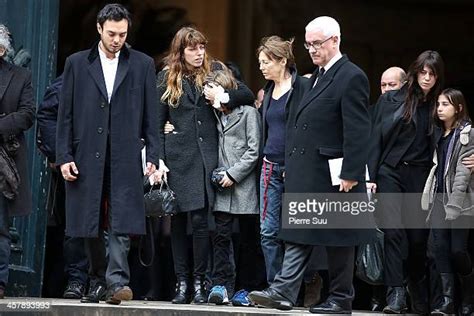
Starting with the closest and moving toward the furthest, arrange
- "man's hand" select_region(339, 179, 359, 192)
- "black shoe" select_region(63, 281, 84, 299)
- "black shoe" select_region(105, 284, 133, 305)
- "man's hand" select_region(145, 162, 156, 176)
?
"man's hand" select_region(339, 179, 359, 192) → "black shoe" select_region(105, 284, 133, 305) → "man's hand" select_region(145, 162, 156, 176) → "black shoe" select_region(63, 281, 84, 299)

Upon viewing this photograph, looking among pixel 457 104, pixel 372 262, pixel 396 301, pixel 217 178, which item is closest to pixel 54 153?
pixel 217 178

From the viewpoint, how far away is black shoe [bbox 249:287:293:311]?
936 centimetres

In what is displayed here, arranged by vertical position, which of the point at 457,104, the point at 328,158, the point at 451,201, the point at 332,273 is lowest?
the point at 332,273

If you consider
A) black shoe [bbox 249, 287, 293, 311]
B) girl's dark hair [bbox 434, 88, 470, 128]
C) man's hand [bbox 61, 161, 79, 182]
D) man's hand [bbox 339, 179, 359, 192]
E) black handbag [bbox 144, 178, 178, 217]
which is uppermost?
girl's dark hair [bbox 434, 88, 470, 128]

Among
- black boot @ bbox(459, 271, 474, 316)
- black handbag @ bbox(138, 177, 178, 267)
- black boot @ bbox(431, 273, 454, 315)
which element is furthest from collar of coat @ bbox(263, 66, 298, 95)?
black boot @ bbox(459, 271, 474, 316)

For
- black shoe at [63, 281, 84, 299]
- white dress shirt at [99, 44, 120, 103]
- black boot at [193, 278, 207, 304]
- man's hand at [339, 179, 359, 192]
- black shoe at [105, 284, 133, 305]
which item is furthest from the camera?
black shoe at [63, 281, 84, 299]

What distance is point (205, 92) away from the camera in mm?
10617

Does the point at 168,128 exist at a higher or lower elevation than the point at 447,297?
higher

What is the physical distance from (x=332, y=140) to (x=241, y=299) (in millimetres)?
1685

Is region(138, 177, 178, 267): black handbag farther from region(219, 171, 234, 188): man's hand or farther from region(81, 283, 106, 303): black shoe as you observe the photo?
region(81, 283, 106, 303): black shoe

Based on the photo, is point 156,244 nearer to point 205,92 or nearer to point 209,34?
point 205,92

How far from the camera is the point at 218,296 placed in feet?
33.3

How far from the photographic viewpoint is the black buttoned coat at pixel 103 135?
9.61 m

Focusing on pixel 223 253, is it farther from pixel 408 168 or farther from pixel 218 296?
pixel 408 168
